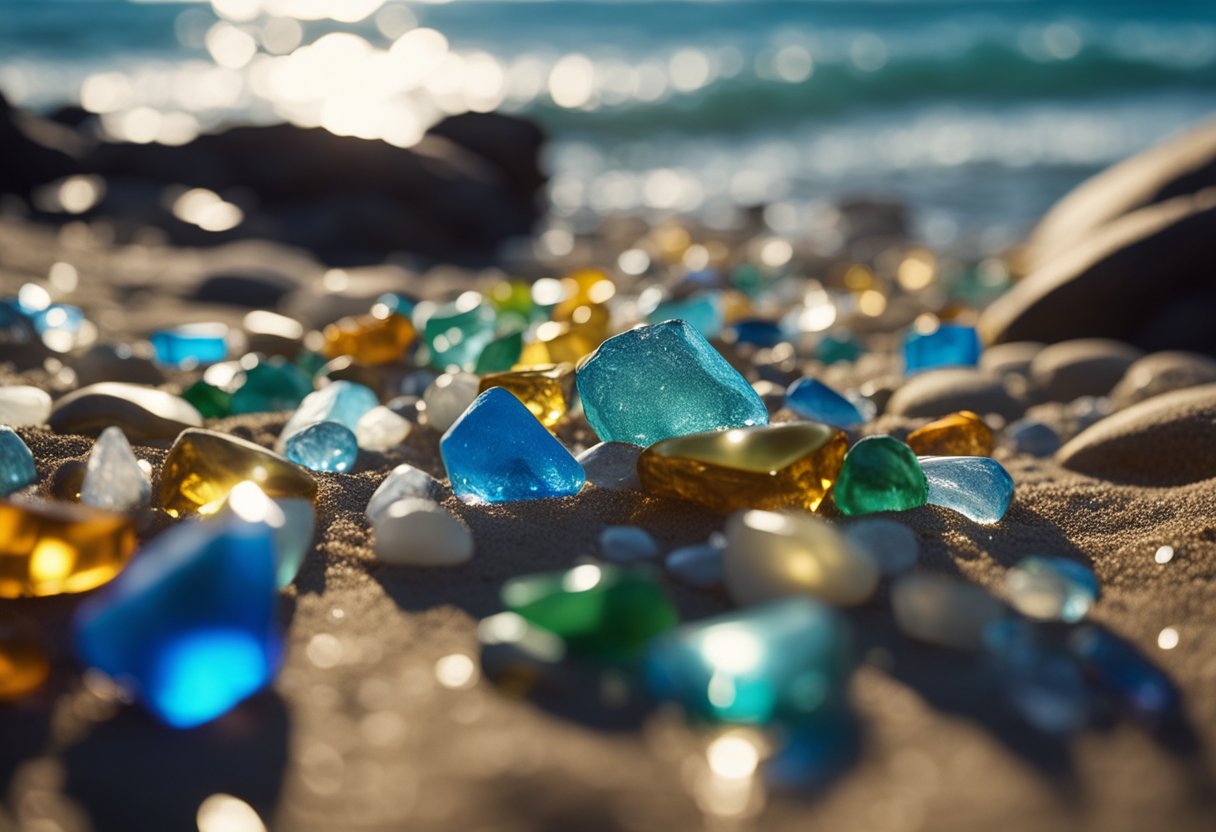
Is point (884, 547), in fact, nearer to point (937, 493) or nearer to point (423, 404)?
point (937, 493)

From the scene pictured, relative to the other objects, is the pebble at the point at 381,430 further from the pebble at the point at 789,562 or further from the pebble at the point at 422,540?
the pebble at the point at 789,562

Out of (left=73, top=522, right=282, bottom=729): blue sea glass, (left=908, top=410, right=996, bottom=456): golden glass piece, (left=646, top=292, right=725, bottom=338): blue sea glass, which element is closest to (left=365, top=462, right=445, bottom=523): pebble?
(left=73, top=522, right=282, bottom=729): blue sea glass

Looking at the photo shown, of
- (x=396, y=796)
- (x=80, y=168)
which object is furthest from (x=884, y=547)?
(x=80, y=168)

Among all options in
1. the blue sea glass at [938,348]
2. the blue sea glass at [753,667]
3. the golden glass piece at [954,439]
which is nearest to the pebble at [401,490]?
the blue sea glass at [753,667]

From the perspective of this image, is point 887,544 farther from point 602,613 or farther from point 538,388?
point 538,388

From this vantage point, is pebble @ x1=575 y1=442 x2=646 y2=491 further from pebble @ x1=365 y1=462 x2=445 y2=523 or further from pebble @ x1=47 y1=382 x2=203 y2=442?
pebble @ x1=47 y1=382 x2=203 y2=442
